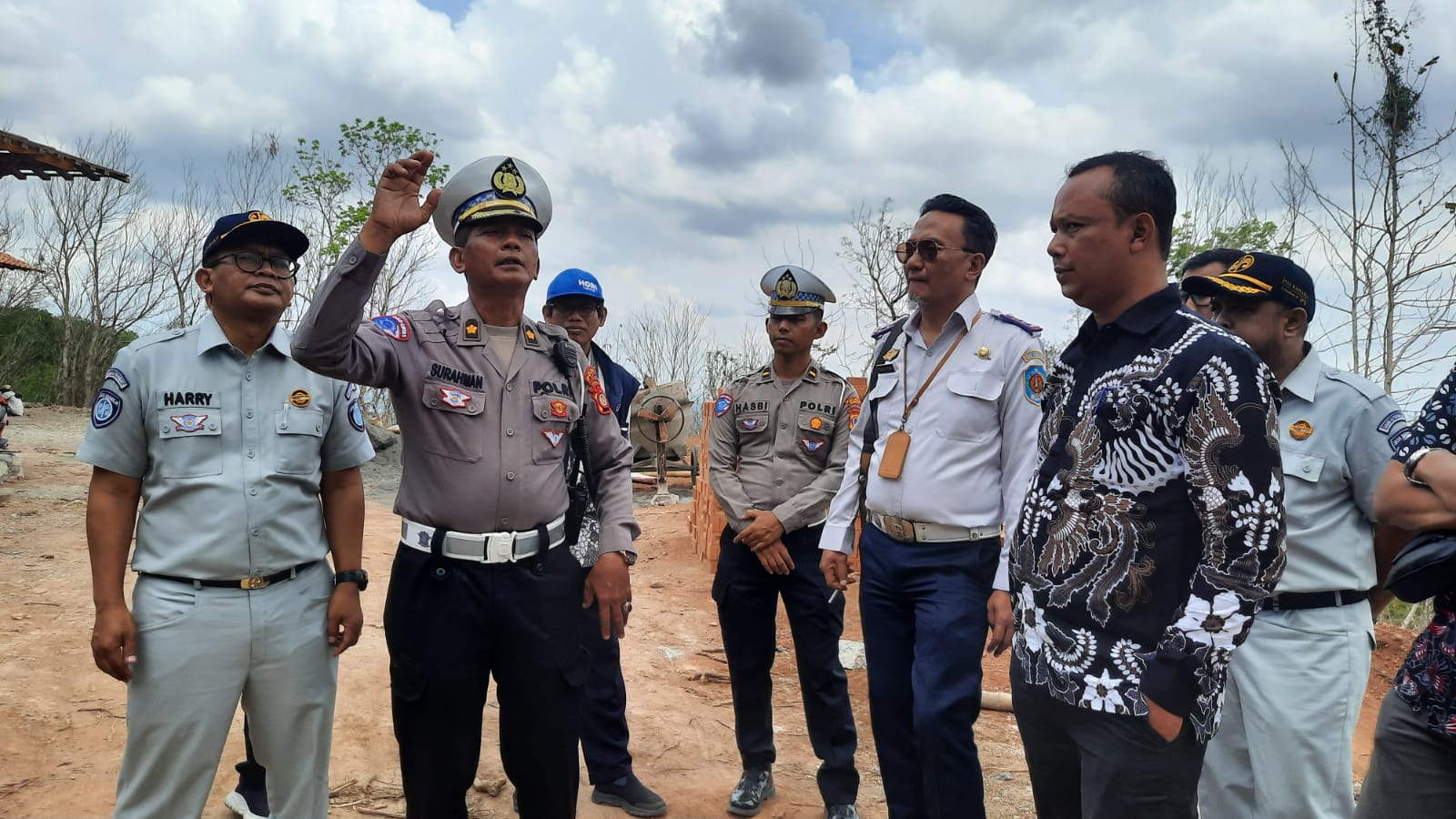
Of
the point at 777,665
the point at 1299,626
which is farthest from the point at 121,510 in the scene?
the point at 777,665

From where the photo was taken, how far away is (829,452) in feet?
13.4

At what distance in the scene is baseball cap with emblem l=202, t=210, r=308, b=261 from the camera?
264cm

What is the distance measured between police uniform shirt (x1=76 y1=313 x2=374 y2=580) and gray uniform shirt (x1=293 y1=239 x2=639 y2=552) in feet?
1.23

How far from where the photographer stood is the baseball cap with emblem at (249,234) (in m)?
2.64

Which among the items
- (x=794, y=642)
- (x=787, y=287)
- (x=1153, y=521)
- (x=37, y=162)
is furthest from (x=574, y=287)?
(x=37, y=162)

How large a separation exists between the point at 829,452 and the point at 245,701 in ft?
8.16

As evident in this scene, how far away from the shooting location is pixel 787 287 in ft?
13.6

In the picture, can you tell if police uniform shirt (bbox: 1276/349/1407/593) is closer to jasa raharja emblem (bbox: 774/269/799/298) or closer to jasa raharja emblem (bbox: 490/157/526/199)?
jasa raharja emblem (bbox: 774/269/799/298)

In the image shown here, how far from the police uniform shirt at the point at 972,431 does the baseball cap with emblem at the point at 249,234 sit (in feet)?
6.86

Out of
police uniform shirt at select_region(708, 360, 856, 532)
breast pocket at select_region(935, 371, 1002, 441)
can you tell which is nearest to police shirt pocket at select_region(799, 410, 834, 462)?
police uniform shirt at select_region(708, 360, 856, 532)

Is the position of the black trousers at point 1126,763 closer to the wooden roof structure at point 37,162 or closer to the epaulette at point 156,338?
the epaulette at point 156,338

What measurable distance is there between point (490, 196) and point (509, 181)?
0.27 feet

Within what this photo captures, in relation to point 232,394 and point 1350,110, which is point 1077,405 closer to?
point 232,394

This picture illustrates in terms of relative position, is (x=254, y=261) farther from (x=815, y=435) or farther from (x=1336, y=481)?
(x=1336, y=481)
